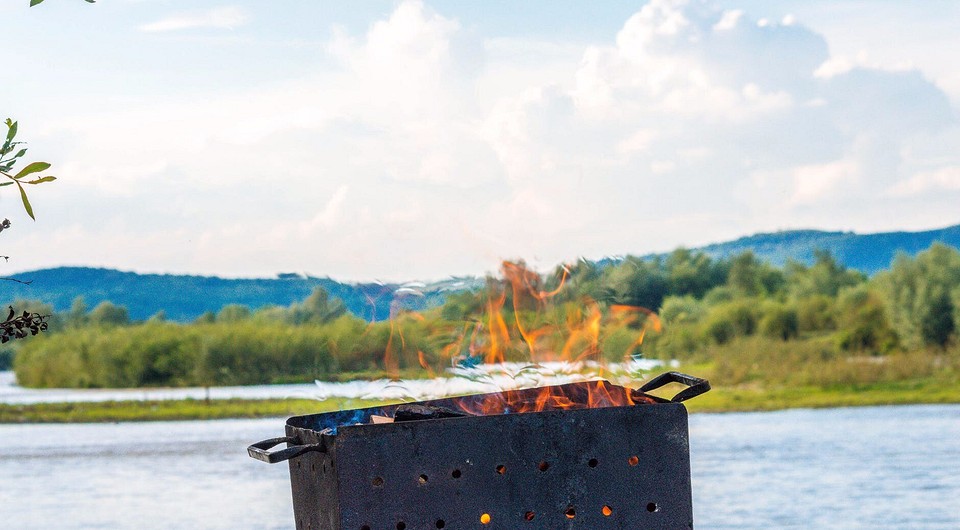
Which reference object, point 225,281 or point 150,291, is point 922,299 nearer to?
point 225,281

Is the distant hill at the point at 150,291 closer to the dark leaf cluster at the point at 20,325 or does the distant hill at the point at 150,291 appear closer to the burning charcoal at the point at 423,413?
the burning charcoal at the point at 423,413

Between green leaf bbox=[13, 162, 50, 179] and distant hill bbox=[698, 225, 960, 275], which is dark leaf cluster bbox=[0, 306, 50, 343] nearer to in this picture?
green leaf bbox=[13, 162, 50, 179]

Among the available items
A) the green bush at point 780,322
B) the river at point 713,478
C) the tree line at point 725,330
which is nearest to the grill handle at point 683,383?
the river at point 713,478

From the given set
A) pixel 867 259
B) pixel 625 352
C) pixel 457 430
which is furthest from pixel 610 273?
pixel 867 259

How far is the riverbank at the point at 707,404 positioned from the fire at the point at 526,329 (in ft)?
77.3

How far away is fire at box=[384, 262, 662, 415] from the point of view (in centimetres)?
304

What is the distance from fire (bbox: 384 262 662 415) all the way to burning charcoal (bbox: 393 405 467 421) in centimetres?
30

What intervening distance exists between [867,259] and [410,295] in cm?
3225

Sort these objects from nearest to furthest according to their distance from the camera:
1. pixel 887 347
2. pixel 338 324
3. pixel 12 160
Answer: pixel 12 160 < pixel 338 324 < pixel 887 347

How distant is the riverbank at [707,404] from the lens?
88.4ft

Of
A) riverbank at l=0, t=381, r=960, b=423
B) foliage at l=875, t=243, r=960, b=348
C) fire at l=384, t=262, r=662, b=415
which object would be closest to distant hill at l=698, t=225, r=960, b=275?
foliage at l=875, t=243, r=960, b=348

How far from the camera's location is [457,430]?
2584mm

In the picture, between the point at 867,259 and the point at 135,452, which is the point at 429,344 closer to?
the point at 135,452

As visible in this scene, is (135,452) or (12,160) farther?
(135,452)
